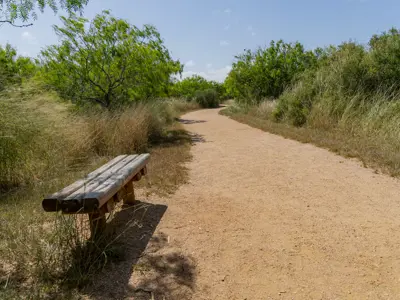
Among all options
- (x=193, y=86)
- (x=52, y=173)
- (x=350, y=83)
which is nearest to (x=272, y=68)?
(x=350, y=83)

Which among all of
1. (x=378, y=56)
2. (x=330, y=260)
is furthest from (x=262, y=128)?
(x=330, y=260)

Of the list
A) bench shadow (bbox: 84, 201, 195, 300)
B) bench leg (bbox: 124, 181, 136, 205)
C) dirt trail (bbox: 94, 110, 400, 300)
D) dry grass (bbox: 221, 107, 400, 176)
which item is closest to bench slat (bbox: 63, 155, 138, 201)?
bench leg (bbox: 124, 181, 136, 205)

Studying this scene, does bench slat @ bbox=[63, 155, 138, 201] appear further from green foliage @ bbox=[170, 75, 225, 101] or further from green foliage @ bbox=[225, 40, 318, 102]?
green foliage @ bbox=[170, 75, 225, 101]

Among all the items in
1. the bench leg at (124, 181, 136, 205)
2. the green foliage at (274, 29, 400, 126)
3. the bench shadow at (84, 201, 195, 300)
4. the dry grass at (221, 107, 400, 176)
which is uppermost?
the green foliage at (274, 29, 400, 126)

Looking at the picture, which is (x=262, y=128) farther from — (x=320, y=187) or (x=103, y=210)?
(x=103, y=210)

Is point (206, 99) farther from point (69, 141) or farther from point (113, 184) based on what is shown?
point (113, 184)

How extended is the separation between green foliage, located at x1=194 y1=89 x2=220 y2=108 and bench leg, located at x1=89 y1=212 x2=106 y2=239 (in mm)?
29998

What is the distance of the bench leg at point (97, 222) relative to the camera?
2418 millimetres

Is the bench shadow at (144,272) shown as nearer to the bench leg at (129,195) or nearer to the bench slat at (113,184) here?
the bench slat at (113,184)

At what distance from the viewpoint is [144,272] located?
2.29m

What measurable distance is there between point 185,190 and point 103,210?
74.8 inches

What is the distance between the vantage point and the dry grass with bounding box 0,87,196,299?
2.11 metres

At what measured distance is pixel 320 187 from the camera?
4.15 metres

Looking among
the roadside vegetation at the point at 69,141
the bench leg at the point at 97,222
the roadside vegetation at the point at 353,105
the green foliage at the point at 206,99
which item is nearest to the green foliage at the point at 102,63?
the roadside vegetation at the point at 69,141
